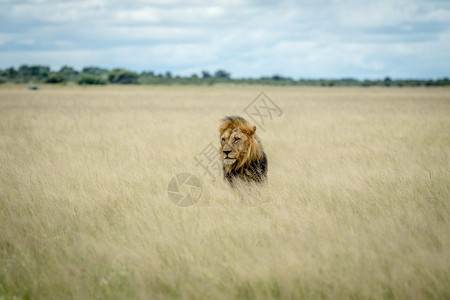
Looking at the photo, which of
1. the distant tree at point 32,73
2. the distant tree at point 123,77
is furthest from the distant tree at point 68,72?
the distant tree at point 123,77

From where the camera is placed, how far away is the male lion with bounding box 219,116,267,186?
5.47m

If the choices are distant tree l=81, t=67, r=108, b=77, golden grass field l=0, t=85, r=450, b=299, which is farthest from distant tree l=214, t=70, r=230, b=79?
golden grass field l=0, t=85, r=450, b=299

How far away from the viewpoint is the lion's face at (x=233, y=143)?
17.8 feet

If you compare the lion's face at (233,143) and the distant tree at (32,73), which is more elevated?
the distant tree at (32,73)

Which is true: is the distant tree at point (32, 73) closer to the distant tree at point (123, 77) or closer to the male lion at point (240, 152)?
the distant tree at point (123, 77)

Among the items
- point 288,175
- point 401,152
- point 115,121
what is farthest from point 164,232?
point 115,121

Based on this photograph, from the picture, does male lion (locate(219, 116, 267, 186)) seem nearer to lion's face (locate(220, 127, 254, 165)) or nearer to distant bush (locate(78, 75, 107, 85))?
lion's face (locate(220, 127, 254, 165))

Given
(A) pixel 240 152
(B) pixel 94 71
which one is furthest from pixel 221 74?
(A) pixel 240 152

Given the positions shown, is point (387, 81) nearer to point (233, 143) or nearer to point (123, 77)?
point (123, 77)

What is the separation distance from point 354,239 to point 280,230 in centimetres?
84

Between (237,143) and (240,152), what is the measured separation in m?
0.17

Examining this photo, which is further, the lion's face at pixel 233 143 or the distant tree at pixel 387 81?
the distant tree at pixel 387 81

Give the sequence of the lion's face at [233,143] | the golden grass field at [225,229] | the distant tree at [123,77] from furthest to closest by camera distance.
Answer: the distant tree at [123,77] < the lion's face at [233,143] < the golden grass field at [225,229]

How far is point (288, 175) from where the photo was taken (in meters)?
7.25
